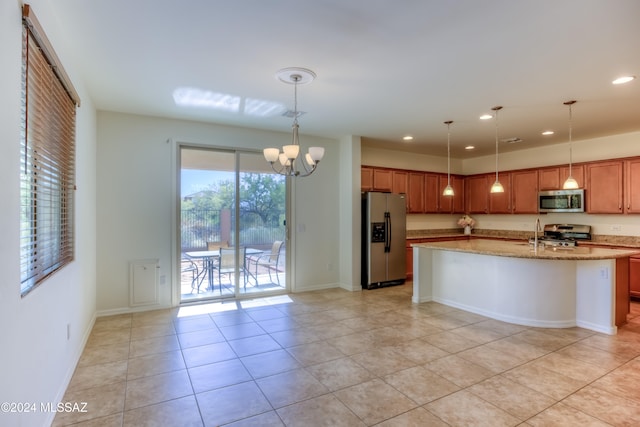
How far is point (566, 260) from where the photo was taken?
388cm

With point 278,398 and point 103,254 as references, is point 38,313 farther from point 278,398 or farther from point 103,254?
point 103,254

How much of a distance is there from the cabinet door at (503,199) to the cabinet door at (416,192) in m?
1.50

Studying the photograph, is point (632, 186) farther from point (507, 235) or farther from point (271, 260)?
point (271, 260)

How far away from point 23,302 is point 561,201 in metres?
7.27

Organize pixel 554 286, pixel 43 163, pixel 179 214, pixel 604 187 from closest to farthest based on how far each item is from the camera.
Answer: pixel 43 163 < pixel 554 286 < pixel 179 214 < pixel 604 187

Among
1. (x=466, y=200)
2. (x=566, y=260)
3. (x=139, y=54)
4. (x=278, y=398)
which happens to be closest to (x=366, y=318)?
(x=278, y=398)

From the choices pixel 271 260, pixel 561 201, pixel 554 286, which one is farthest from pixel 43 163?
pixel 561 201

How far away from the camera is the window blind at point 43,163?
1817 mm

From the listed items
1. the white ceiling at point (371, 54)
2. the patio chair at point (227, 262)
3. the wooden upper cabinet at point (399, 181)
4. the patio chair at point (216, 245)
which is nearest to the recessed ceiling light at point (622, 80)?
the white ceiling at point (371, 54)

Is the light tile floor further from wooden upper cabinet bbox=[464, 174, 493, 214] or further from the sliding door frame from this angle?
wooden upper cabinet bbox=[464, 174, 493, 214]

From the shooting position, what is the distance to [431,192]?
7332mm

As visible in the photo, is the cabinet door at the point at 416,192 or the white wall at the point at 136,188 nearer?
the white wall at the point at 136,188

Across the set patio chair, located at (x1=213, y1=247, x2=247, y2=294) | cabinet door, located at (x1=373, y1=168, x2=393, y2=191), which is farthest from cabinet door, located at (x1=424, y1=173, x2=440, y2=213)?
patio chair, located at (x1=213, y1=247, x2=247, y2=294)

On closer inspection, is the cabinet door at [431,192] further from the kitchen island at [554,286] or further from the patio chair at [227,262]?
the patio chair at [227,262]
